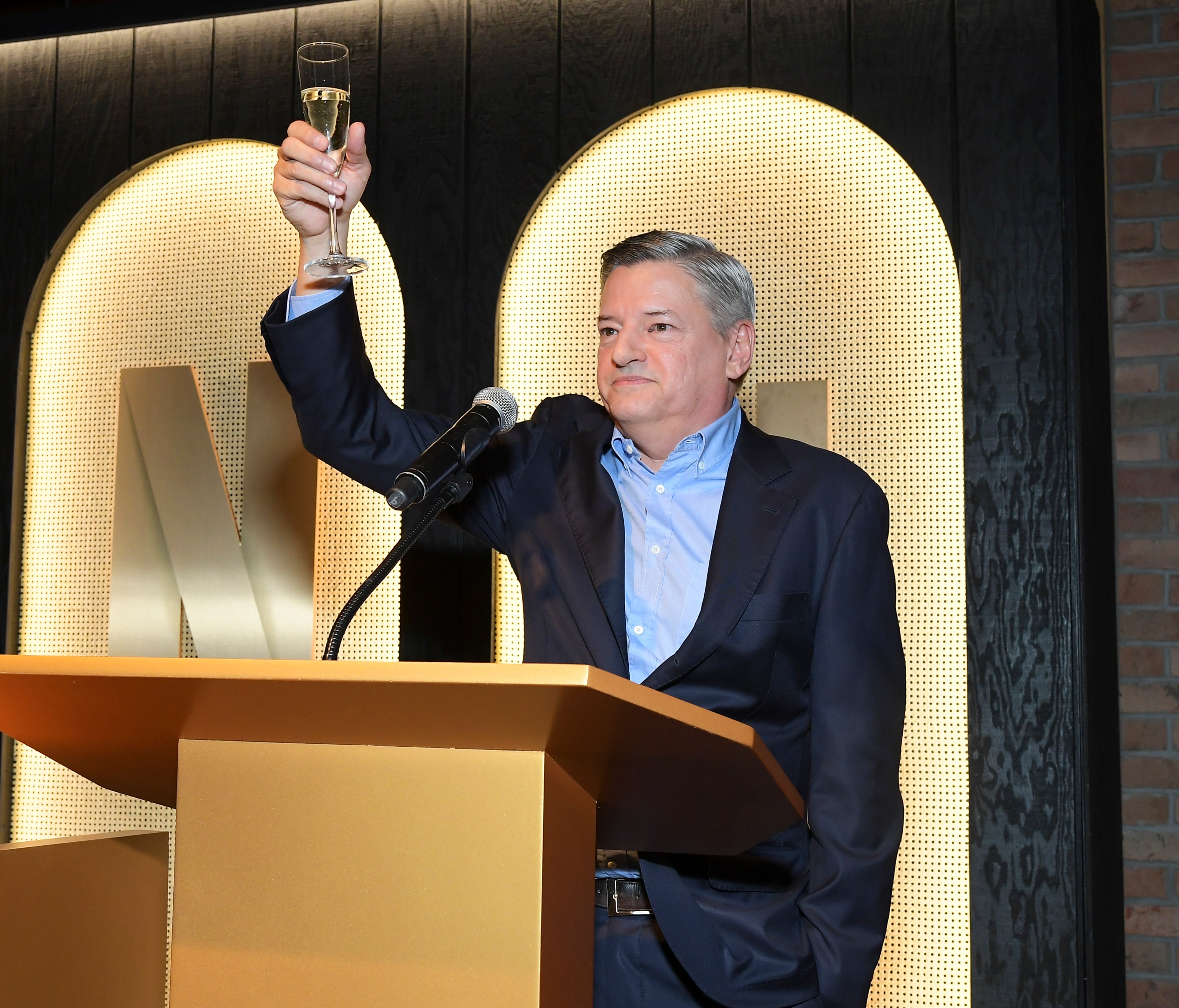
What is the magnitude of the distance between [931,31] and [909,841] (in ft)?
5.44

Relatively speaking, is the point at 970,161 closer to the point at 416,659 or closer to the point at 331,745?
the point at 416,659

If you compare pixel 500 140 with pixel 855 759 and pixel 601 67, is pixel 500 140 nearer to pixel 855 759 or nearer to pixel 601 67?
pixel 601 67

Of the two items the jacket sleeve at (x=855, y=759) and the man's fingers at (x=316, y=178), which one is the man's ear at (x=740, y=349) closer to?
the jacket sleeve at (x=855, y=759)

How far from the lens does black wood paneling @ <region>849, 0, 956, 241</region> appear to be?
2529mm

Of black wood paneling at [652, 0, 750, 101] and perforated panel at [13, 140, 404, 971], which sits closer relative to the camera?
black wood paneling at [652, 0, 750, 101]

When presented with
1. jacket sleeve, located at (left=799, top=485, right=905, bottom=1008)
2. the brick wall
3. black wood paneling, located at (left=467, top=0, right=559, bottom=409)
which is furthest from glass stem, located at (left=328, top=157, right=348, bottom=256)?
the brick wall

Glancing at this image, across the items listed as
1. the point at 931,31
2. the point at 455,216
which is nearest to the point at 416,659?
the point at 455,216

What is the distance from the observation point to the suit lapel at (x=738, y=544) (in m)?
1.46

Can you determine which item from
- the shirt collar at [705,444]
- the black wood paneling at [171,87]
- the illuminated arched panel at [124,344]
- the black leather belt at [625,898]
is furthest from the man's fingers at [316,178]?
the black wood paneling at [171,87]

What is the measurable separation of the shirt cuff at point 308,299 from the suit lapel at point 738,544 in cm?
57

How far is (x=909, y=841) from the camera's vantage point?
7.82 ft

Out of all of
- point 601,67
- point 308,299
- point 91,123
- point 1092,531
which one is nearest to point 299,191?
point 308,299

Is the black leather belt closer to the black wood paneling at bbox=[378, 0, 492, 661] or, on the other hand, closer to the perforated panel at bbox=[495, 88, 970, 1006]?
the perforated panel at bbox=[495, 88, 970, 1006]

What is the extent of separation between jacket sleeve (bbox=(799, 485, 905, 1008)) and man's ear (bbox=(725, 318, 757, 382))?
30 centimetres
